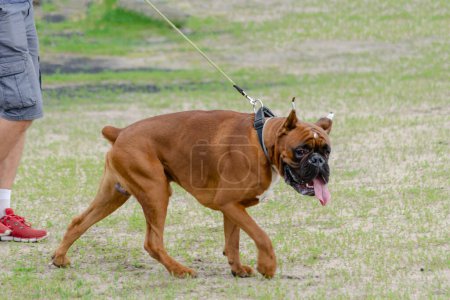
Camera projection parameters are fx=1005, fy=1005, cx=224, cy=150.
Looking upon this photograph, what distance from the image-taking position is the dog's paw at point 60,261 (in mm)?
6402

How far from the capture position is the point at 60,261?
6.41m

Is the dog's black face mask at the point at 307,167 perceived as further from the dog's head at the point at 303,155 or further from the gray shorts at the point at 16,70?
the gray shorts at the point at 16,70

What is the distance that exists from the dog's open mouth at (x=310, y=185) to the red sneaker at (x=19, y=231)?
2.11 m

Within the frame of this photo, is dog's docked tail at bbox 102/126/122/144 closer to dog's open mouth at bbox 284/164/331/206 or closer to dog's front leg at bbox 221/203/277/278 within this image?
dog's front leg at bbox 221/203/277/278

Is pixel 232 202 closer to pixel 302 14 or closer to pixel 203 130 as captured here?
pixel 203 130

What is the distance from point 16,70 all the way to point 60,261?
50.4 inches

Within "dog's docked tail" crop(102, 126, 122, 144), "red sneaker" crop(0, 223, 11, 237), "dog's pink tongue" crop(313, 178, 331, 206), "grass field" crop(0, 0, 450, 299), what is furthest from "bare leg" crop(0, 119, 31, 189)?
"dog's pink tongue" crop(313, 178, 331, 206)

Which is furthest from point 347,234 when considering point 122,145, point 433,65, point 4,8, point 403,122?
point 433,65

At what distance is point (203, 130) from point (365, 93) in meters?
6.80

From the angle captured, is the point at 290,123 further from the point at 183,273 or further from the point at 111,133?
the point at 111,133

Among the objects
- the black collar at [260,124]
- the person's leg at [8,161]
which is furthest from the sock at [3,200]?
the black collar at [260,124]

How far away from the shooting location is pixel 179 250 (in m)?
6.78

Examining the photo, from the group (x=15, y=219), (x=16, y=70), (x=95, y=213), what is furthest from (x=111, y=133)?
(x=15, y=219)

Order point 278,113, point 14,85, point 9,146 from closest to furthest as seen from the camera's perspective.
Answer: point 14,85 < point 9,146 < point 278,113
